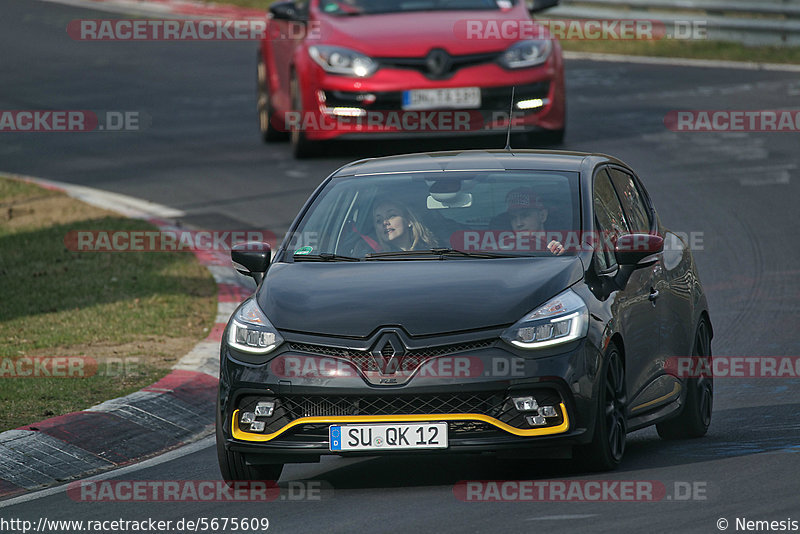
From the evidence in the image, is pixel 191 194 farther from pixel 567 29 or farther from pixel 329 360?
pixel 567 29

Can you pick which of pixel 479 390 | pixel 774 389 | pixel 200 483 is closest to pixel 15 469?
pixel 200 483

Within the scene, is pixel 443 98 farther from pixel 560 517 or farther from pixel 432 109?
pixel 560 517

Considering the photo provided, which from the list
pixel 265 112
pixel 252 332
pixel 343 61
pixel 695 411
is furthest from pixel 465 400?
pixel 265 112

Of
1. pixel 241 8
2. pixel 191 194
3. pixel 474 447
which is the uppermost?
pixel 474 447

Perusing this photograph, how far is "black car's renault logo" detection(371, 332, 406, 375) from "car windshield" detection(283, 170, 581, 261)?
925mm

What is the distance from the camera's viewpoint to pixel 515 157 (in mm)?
8875

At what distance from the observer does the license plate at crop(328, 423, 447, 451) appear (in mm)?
7125

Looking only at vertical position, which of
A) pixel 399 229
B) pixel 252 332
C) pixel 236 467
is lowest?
pixel 236 467

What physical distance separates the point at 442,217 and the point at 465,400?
139cm

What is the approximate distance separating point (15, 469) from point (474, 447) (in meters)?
2.69

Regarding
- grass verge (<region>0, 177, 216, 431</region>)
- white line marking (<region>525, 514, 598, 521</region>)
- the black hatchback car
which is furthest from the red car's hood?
white line marking (<region>525, 514, 598, 521</region>)

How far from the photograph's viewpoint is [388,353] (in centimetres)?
716

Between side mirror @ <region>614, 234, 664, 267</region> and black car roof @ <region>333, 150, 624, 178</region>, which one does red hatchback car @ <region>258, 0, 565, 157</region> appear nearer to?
black car roof @ <region>333, 150, 624, 178</region>

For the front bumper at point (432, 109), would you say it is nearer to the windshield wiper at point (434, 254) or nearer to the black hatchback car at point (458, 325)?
the black hatchback car at point (458, 325)
